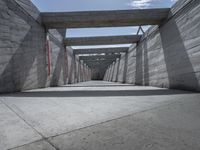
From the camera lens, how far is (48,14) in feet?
34.8

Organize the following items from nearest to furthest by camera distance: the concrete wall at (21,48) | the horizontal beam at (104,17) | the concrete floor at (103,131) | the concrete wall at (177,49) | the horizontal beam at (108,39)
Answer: the concrete floor at (103,131) < the concrete wall at (177,49) < the concrete wall at (21,48) < the horizontal beam at (104,17) < the horizontal beam at (108,39)

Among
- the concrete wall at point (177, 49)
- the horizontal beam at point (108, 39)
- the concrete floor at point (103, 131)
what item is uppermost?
the horizontal beam at point (108, 39)

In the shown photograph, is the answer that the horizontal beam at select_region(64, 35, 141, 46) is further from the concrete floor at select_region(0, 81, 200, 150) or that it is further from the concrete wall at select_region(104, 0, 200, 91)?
the concrete floor at select_region(0, 81, 200, 150)

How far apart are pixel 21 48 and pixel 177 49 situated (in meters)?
7.85

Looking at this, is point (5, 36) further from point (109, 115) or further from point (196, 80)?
point (196, 80)

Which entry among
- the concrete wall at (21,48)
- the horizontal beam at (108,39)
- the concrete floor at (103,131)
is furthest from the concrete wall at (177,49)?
the concrete wall at (21,48)

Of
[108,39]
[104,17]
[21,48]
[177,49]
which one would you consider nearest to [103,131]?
[177,49]

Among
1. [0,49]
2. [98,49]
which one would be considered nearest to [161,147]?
[0,49]

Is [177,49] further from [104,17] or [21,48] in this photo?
[21,48]

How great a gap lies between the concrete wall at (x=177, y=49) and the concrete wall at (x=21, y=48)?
775 centimetres

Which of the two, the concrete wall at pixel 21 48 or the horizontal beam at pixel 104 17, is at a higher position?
the horizontal beam at pixel 104 17

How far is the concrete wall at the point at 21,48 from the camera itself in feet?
23.0

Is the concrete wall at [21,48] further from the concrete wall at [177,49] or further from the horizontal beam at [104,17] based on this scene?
the concrete wall at [177,49]

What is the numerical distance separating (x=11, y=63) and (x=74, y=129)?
6.50m
